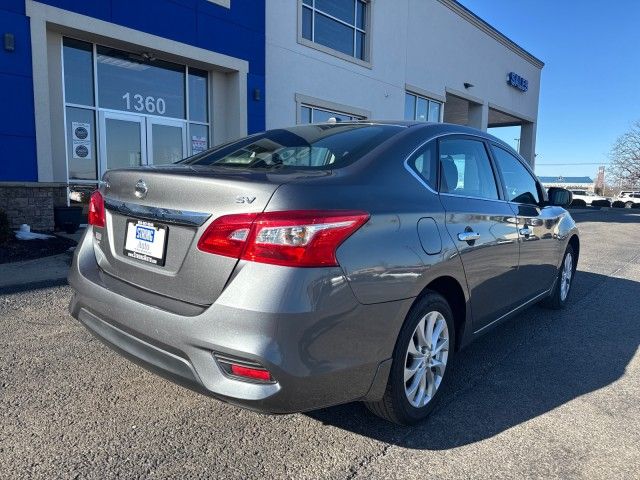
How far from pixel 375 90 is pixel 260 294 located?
47.7ft

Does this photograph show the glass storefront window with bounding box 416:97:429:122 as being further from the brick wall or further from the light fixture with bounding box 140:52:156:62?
the brick wall

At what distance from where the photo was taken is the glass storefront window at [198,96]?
36.9 ft

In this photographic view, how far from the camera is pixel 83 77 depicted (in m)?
9.42

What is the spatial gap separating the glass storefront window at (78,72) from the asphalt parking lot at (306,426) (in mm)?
6793

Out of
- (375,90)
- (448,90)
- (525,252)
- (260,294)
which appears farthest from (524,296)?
(448,90)

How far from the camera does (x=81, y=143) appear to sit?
948 centimetres

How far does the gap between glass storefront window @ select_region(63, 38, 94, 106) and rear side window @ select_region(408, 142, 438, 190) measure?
8.52 meters

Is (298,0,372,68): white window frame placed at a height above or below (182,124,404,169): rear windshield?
above

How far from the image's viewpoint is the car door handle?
9.43ft

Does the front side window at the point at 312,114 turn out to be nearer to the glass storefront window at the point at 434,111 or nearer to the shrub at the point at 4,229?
the glass storefront window at the point at 434,111

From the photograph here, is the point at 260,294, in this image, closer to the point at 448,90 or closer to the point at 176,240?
the point at 176,240

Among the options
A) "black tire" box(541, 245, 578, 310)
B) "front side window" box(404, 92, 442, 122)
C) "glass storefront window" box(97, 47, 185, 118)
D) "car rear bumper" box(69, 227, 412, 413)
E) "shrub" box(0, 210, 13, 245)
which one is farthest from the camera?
"front side window" box(404, 92, 442, 122)

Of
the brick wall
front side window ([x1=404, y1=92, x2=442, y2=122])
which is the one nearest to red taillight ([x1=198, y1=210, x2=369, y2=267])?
the brick wall

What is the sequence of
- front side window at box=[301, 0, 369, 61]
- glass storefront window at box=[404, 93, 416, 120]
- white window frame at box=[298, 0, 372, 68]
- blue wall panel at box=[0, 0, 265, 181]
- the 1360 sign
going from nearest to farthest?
blue wall panel at box=[0, 0, 265, 181]
the 1360 sign
white window frame at box=[298, 0, 372, 68]
front side window at box=[301, 0, 369, 61]
glass storefront window at box=[404, 93, 416, 120]
